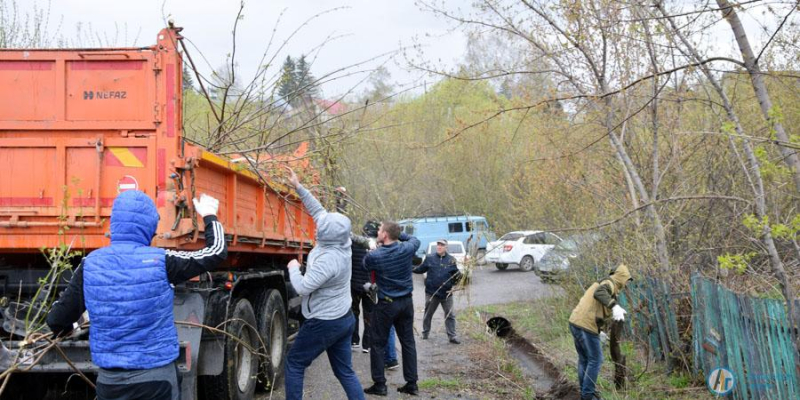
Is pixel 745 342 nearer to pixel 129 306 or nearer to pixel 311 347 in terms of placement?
pixel 311 347

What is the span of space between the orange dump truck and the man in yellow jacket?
11.6 ft

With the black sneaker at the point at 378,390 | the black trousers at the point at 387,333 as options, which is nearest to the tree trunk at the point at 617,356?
the black trousers at the point at 387,333

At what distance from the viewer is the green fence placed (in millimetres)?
5312

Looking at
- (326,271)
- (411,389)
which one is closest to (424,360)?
(411,389)

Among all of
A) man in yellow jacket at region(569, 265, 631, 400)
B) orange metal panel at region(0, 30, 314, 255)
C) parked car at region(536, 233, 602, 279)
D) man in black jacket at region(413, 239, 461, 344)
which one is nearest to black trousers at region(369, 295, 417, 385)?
man in yellow jacket at region(569, 265, 631, 400)

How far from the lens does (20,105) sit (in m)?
5.44

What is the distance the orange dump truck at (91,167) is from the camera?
522 centimetres

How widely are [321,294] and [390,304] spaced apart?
1838mm

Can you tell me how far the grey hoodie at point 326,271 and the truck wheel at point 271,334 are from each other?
3.91 feet

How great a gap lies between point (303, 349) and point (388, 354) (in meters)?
3.38

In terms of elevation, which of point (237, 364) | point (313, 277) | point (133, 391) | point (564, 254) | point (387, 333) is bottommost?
point (237, 364)

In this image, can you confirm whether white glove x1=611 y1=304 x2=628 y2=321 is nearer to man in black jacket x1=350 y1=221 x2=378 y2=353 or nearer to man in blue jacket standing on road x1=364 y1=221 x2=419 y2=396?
man in blue jacket standing on road x1=364 y1=221 x2=419 y2=396

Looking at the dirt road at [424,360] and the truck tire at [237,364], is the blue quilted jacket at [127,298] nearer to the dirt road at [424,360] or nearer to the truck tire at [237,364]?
the truck tire at [237,364]

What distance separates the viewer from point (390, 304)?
24.5 ft
